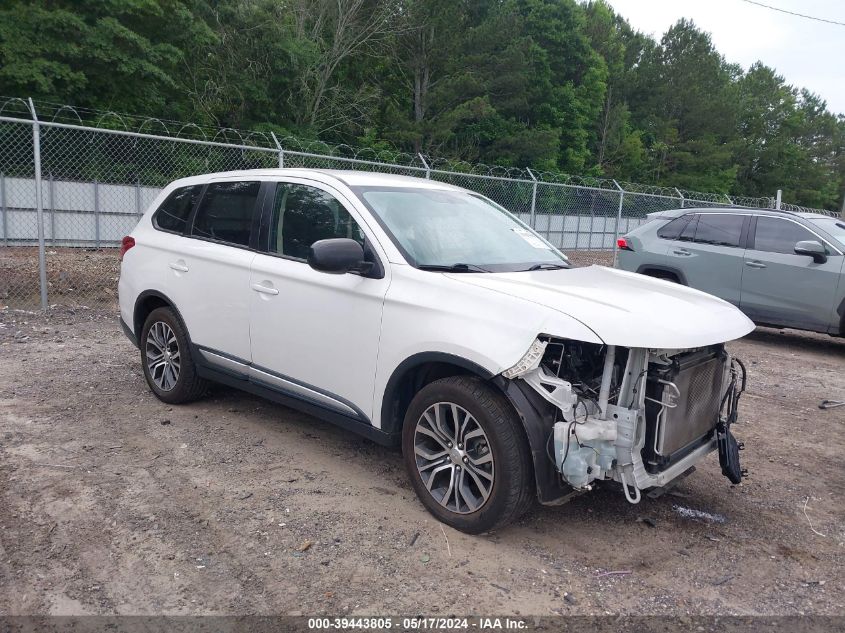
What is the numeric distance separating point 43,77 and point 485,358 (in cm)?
2052

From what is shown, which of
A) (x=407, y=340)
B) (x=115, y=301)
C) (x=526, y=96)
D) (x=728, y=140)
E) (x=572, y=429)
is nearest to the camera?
(x=572, y=429)

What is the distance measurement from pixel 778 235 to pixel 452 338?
23.4 feet

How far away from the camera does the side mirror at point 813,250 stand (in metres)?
8.27

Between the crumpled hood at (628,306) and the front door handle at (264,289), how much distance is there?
130 centimetres

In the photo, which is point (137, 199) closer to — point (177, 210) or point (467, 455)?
point (177, 210)

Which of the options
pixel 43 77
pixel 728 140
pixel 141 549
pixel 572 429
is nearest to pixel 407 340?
pixel 572 429

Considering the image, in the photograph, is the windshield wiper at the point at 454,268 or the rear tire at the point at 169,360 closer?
the windshield wiper at the point at 454,268

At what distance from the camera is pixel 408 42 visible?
31.6m

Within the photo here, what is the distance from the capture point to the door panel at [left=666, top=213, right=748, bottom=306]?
9.09m

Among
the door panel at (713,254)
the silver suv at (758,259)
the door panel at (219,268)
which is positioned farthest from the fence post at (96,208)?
the door panel at (713,254)

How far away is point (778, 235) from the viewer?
8.81 metres

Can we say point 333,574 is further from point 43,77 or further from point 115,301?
point 43,77

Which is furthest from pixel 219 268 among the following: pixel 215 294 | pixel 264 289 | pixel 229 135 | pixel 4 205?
pixel 229 135

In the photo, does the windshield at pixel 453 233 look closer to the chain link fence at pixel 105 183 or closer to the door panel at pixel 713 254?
the door panel at pixel 713 254
